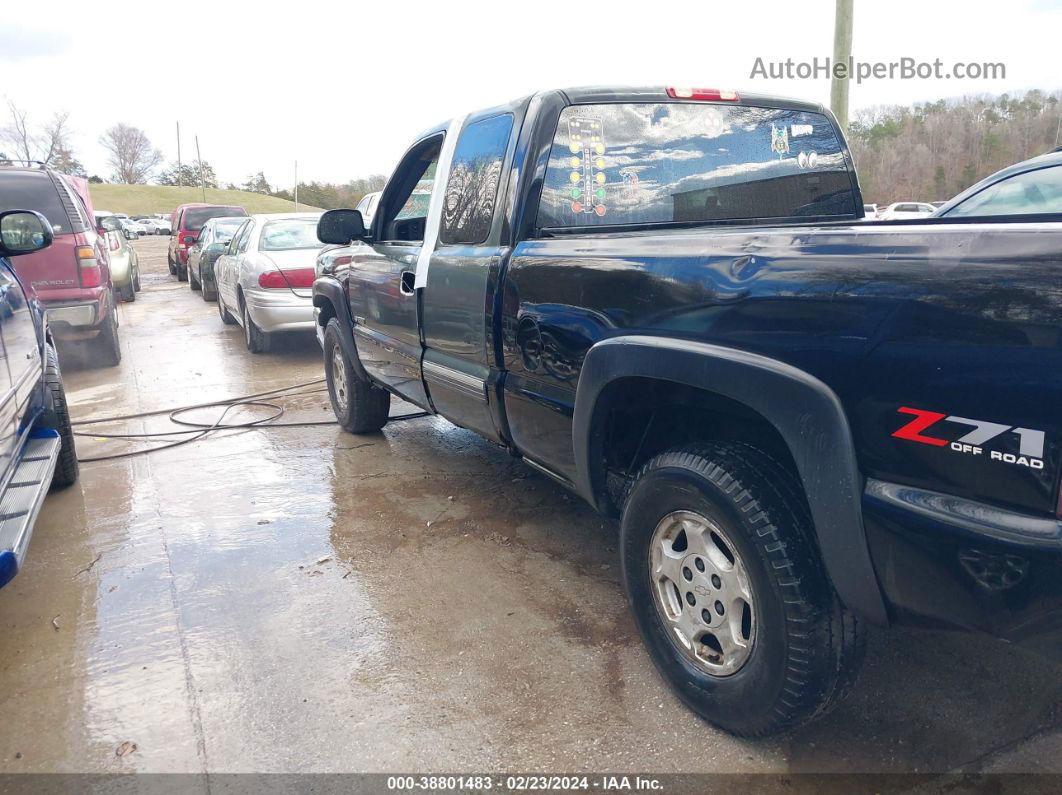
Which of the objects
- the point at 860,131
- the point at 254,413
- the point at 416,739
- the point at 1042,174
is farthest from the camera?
the point at 860,131

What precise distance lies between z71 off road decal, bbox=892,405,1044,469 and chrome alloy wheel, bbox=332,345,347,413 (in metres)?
4.54

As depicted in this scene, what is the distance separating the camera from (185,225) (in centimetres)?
2138

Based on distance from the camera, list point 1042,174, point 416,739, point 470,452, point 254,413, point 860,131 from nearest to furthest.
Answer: point 416,739 → point 1042,174 → point 470,452 → point 254,413 → point 860,131

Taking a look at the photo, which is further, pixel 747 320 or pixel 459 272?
pixel 459 272

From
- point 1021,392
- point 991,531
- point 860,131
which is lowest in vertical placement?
point 991,531

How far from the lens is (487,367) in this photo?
356 cm

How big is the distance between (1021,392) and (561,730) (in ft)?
5.50

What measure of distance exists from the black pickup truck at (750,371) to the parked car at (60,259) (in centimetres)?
518

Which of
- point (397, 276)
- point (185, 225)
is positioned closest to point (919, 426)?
point (397, 276)

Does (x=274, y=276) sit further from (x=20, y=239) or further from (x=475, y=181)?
→ (x=475, y=181)

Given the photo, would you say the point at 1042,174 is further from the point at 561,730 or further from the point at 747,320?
the point at 561,730

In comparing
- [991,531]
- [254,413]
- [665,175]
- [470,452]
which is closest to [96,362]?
[254,413]

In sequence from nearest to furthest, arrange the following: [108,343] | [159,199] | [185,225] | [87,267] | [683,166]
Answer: [683,166], [87,267], [108,343], [185,225], [159,199]

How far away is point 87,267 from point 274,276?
1719 mm
